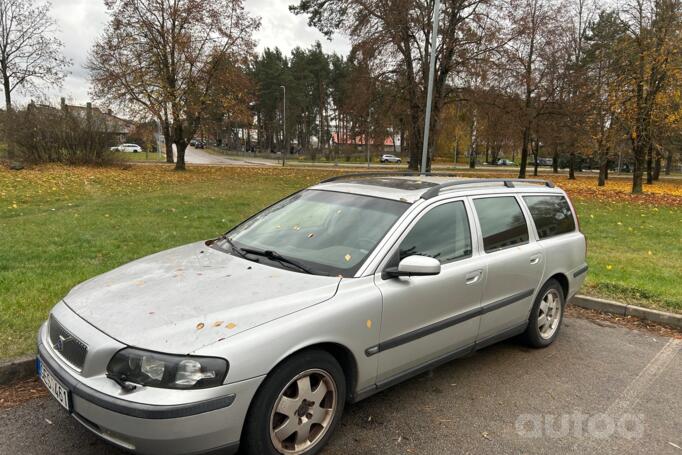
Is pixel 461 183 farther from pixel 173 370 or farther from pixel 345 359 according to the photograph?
pixel 173 370

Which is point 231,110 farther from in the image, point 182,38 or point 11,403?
point 11,403

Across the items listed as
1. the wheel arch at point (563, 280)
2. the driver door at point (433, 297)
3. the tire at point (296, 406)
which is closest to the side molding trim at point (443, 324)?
the driver door at point (433, 297)

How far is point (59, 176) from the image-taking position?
60.4 feet

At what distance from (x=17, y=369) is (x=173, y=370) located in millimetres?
2037

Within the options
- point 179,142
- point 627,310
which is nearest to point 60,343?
point 627,310

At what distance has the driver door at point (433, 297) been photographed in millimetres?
3006

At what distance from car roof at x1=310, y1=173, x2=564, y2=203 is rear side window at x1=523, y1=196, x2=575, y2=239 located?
0.39 ft

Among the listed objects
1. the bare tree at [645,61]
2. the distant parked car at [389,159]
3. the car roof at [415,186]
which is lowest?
the car roof at [415,186]

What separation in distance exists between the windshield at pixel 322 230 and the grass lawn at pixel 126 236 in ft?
6.61

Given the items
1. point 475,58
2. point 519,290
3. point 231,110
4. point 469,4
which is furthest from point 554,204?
point 231,110

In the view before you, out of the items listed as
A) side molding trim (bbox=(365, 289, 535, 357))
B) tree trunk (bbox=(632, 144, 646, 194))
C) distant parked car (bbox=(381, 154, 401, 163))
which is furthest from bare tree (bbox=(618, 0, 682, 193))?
distant parked car (bbox=(381, 154, 401, 163))

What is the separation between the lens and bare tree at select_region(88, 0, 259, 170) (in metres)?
26.1

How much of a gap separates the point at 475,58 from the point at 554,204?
68.1 ft

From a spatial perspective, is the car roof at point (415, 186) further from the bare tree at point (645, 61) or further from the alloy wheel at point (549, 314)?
the bare tree at point (645, 61)
